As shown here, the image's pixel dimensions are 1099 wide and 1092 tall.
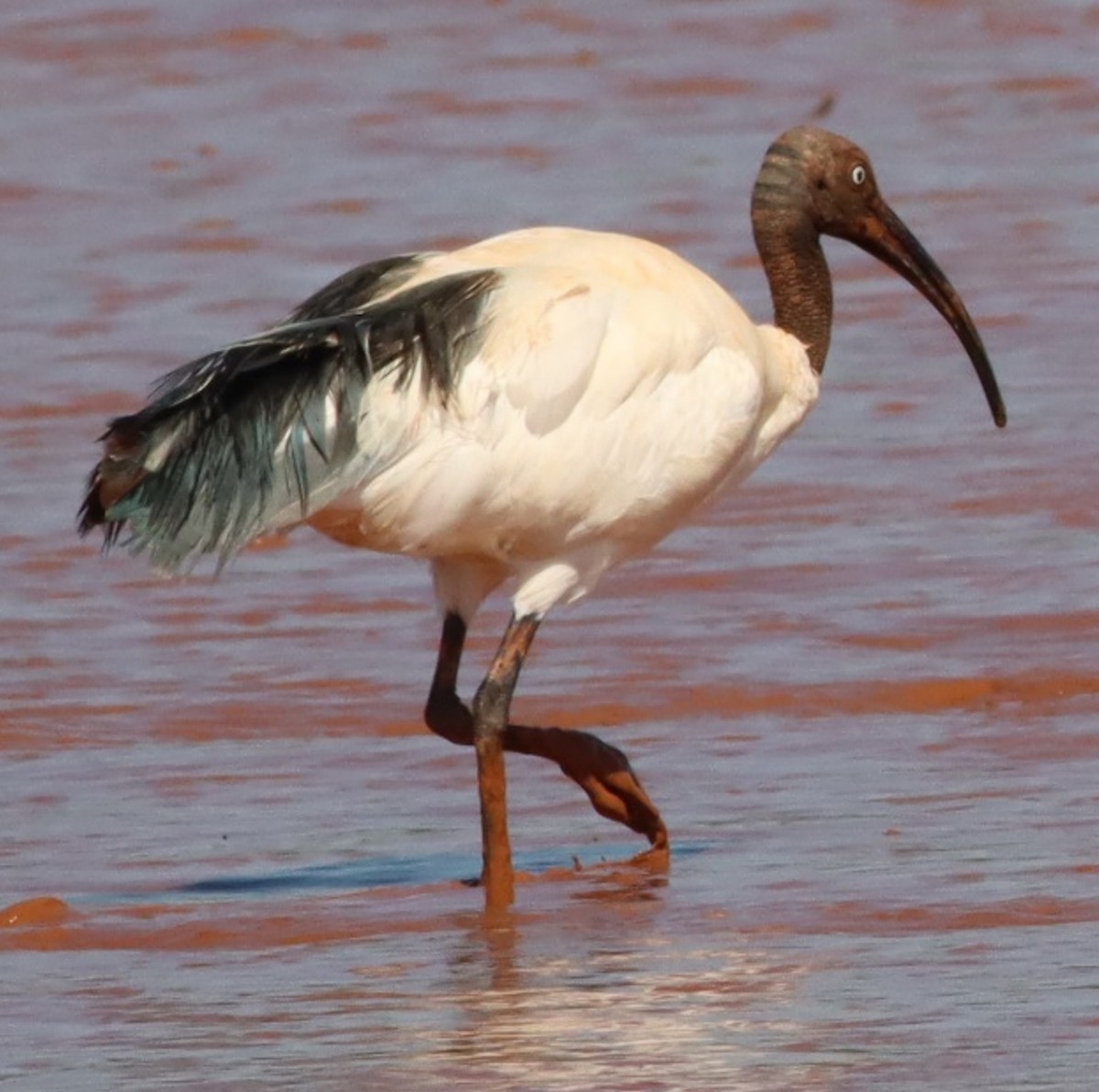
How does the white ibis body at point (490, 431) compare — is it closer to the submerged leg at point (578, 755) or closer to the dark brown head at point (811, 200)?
the submerged leg at point (578, 755)

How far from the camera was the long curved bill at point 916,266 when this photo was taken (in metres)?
9.96

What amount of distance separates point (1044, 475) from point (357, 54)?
30.3 ft

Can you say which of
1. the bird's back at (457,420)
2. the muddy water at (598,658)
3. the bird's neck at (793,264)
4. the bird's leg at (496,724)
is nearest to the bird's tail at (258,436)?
the bird's back at (457,420)

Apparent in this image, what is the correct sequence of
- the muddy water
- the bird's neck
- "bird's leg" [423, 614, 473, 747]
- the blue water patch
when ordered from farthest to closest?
the bird's neck → "bird's leg" [423, 614, 473, 747] → the blue water patch → the muddy water

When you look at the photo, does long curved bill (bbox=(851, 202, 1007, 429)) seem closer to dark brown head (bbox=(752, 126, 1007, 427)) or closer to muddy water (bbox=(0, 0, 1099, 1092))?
dark brown head (bbox=(752, 126, 1007, 427))

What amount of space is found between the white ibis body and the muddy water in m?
0.61

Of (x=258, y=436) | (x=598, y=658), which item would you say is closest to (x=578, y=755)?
(x=258, y=436)

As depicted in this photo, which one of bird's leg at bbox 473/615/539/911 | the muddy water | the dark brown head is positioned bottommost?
the muddy water

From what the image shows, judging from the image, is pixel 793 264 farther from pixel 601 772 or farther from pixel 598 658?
pixel 598 658


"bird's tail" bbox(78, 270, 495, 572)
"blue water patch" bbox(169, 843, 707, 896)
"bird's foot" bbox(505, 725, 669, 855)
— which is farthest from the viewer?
"bird's foot" bbox(505, 725, 669, 855)

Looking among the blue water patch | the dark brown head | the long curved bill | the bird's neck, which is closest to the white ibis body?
the blue water patch

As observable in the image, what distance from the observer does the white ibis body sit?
336 inches

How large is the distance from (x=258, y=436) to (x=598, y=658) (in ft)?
8.98

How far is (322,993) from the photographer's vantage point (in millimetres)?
7582
